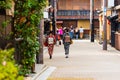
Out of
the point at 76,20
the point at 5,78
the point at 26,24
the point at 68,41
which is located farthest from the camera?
the point at 76,20

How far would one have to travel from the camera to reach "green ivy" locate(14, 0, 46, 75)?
60.9 ft

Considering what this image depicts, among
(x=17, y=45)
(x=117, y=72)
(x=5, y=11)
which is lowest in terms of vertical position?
(x=117, y=72)

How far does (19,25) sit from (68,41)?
13.3m

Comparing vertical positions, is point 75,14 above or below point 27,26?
above

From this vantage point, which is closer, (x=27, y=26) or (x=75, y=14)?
(x=27, y=26)

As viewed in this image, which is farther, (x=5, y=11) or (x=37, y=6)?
(x=37, y=6)

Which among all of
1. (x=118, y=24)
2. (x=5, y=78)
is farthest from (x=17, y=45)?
(x=118, y=24)

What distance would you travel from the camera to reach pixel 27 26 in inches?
741

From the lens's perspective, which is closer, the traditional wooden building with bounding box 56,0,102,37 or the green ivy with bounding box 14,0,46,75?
the green ivy with bounding box 14,0,46,75

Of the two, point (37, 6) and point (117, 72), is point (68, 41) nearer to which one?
point (117, 72)

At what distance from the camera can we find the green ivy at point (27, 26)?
18562 millimetres

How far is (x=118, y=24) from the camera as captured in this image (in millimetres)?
45375

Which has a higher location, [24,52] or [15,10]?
[15,10]

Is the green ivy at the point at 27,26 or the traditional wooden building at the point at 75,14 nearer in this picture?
the green ivy at the point at 27,26
